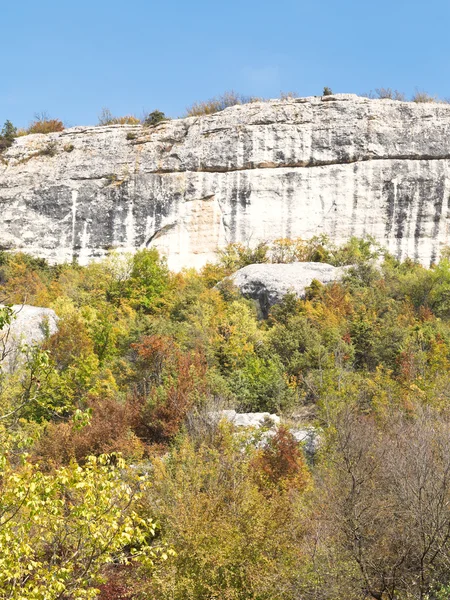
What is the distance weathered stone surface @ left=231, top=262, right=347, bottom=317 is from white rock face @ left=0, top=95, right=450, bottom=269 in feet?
16.4

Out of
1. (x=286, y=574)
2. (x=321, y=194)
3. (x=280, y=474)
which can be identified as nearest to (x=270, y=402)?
(x=280, y=474)

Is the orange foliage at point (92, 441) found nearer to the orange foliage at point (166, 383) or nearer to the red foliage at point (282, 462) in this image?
the orange foliage at point (166, 383)

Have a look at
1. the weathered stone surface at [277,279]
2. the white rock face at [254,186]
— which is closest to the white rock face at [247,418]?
the weathered stone surface at [277,279]

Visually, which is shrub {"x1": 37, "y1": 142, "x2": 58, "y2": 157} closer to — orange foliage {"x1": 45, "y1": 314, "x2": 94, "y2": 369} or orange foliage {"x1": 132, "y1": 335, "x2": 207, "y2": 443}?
orange foliage {"x1": 45, "y1": 314, "x2": 94, "y2": 369}

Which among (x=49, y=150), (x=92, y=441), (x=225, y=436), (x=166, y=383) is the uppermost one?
(x=49, y=150)

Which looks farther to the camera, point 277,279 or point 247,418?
point 277,279

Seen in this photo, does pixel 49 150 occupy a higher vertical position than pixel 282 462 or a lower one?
higher

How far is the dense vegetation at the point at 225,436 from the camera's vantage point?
6949mm

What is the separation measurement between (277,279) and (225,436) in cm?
1514

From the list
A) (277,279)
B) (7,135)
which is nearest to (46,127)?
(7,135)

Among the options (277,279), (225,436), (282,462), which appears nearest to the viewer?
(282,462)

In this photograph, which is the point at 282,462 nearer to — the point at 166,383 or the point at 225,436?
the point at 225,436

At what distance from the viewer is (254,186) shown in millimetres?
35938

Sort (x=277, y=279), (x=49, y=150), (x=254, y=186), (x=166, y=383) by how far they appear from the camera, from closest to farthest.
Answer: (x=166, y=383)
(x=277, y=279)
(x=254, y=186)
(x=49, y=150)
